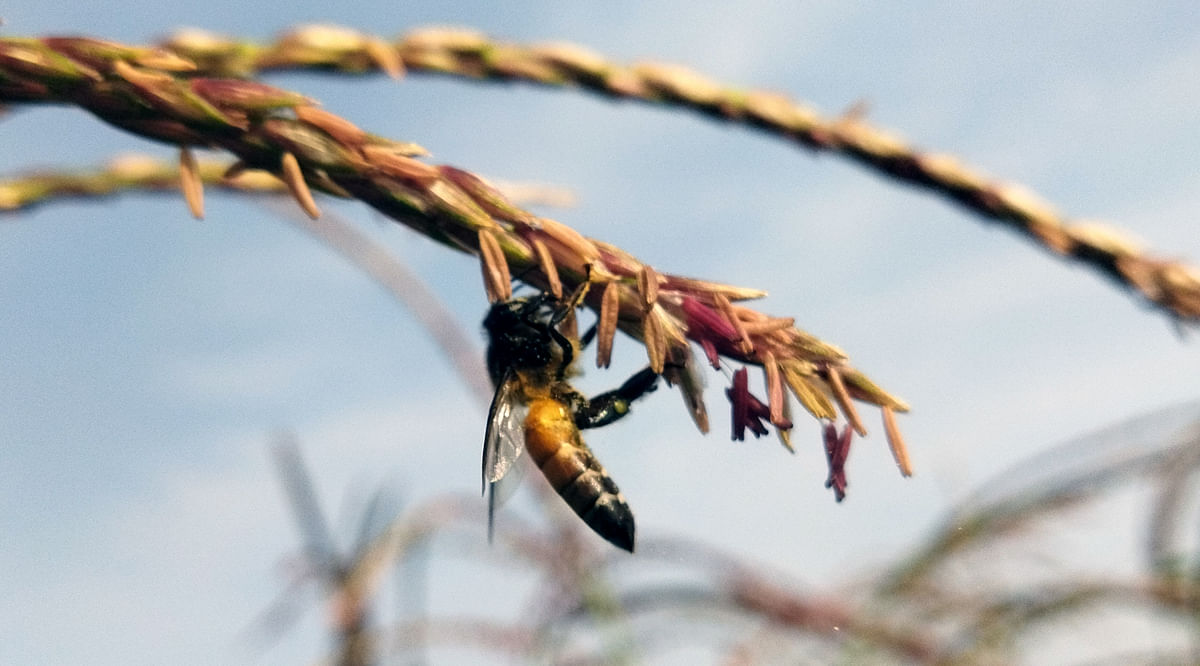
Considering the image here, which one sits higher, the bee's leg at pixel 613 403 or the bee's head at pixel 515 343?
the bee's head at pixel 515 343

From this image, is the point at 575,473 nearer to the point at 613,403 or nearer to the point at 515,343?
the point at 613,403

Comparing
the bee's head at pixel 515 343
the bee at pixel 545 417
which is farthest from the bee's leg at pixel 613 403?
the bee's head at pixel 515 343

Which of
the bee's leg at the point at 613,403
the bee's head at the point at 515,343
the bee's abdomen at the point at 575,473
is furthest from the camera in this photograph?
the bee's head at the point at 515,343

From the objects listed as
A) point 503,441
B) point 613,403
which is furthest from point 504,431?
point 613,403

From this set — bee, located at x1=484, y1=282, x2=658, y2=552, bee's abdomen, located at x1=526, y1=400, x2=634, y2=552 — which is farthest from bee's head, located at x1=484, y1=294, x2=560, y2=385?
bee's abdomen, located at x1=526, y1=400, x2=634, y2=552

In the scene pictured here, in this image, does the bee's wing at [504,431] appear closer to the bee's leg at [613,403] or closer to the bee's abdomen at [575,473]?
the bee's abdomen at [575,473]

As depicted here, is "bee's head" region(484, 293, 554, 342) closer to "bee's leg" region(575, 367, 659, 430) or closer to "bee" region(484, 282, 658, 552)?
"bee" region(484, 282, 658, 552)

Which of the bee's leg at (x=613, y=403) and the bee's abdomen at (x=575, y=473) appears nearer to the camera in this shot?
the bee's leg at (x=613, y=403)

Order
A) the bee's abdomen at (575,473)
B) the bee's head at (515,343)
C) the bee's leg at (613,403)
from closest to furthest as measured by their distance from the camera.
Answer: the bee's leg at (613,403), the bee's abdomen at (575,473), the bee's head at (515,343)

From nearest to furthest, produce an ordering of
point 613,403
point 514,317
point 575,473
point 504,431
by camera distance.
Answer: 1. point 613,403
2. point 575,473
3. point 514,317
4. point 504,431
